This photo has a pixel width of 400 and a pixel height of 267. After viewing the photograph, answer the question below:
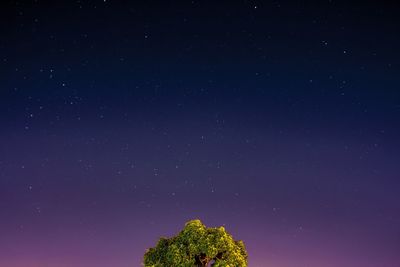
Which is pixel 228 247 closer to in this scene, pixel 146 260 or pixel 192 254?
pixel 192 254

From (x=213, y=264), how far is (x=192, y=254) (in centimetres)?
207

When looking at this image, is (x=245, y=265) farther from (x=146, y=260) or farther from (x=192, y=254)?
(x=146, y=260)

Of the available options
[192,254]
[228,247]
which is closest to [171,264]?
[192,254]

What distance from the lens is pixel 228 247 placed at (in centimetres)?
4678

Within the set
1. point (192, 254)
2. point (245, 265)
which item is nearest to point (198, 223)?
point (192, 254)

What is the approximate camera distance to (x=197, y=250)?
46312mm

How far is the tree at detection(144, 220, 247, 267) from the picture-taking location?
46.2 meters

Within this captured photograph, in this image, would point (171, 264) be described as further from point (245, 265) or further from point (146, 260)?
point (245, 265)

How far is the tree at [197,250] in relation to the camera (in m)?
46.2

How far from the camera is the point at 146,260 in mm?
47875

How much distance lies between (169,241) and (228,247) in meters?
5.55

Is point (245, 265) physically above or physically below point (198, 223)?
below

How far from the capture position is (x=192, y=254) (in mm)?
46625

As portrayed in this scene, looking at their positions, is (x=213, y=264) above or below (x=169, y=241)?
below
